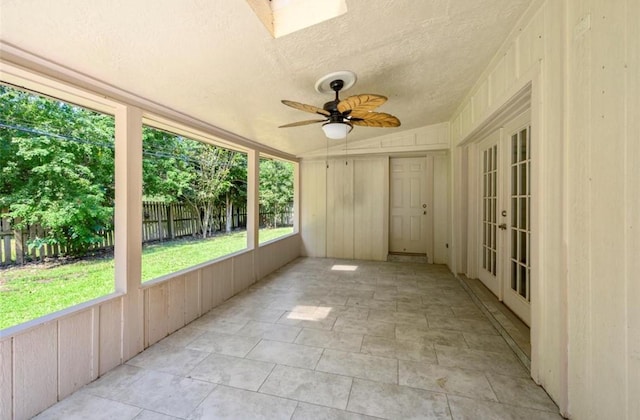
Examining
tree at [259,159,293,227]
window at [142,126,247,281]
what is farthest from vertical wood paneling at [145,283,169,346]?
tree at [259,159,293,227]

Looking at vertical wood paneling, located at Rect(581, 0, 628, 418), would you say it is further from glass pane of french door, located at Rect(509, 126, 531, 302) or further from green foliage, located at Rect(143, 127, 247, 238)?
green foliage, located at Rect(143, 127, 247, 238)

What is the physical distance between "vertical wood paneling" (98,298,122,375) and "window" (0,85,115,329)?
1701 mm

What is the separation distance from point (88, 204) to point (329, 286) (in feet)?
14.5

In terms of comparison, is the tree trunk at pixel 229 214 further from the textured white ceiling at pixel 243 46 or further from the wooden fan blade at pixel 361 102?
the wooden fan blade at pixel 361 102

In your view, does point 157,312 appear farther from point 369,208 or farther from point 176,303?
point 369,208

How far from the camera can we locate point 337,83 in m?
2.16

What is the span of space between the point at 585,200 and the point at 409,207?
3.91 m

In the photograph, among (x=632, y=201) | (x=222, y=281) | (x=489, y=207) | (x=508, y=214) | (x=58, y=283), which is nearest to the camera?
(x=632, y=201)

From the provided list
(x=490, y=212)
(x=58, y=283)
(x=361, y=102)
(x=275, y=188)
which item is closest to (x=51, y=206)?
(x=58, y=283)

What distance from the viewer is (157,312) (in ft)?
7.50

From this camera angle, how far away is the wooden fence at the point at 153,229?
11.9ft

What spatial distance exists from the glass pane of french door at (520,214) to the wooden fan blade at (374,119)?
1.23m

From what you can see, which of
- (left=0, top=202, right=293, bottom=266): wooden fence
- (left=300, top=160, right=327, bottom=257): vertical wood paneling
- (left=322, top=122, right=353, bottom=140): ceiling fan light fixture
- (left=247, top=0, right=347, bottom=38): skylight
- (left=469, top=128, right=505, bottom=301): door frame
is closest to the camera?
(left=247, top=0, right=347, bottom=38): skylight

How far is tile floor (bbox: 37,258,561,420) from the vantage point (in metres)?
1.50
